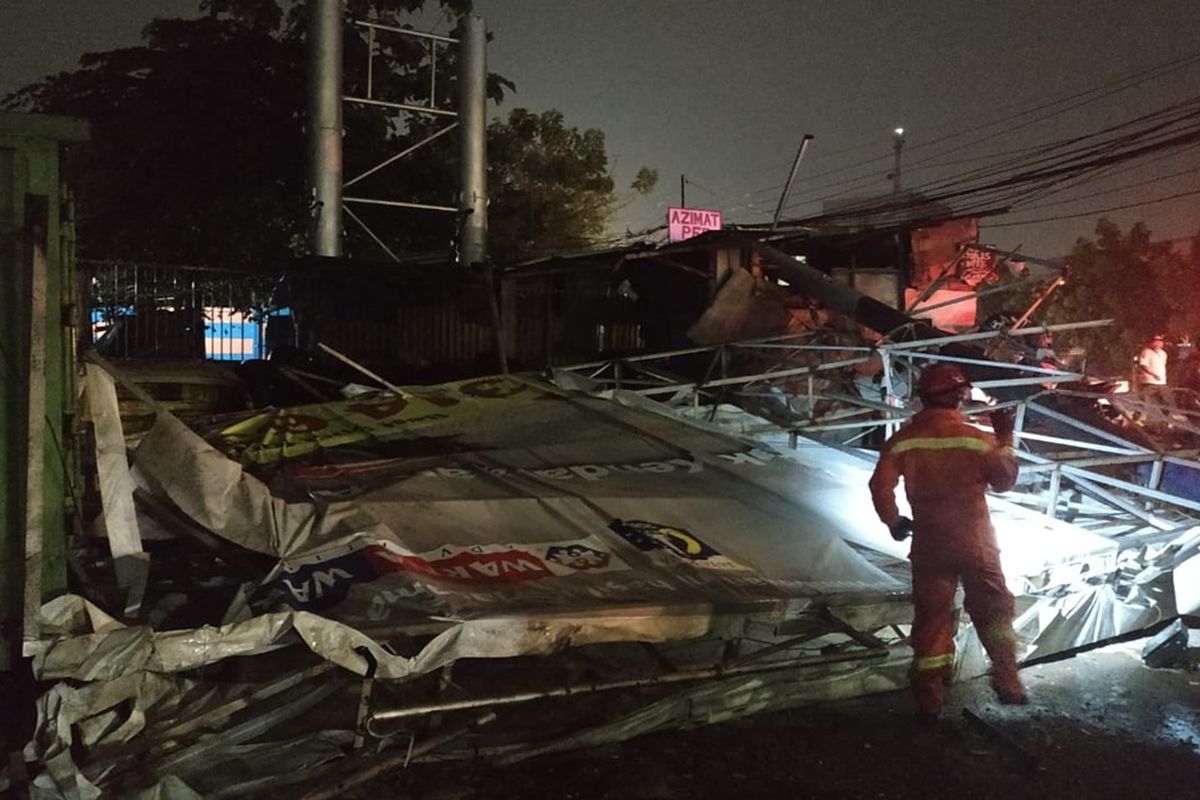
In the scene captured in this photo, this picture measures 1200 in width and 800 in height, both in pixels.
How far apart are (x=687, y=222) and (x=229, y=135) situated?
12.4 metres

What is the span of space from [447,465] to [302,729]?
86.0 inches

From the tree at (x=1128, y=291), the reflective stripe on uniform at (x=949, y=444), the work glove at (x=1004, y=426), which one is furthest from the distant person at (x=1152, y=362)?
the tree at (x=1128, y=291)

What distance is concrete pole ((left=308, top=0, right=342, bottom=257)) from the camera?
13.3m

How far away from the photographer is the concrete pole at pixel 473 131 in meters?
14.7

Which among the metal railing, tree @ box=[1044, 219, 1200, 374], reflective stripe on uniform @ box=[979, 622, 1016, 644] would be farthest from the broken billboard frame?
tree @ box=[1044, 219, 1200, 374]

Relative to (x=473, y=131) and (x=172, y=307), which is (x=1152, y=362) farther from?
(x=172, y=307)

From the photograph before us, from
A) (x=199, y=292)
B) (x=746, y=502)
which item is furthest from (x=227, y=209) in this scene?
(x=746, y=502)

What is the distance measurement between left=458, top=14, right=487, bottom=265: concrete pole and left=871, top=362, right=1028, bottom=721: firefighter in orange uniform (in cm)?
1057

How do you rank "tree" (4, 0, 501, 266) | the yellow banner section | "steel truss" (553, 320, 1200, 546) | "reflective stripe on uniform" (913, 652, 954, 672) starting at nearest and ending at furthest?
"reflective stripe on uniform" (913, 652, 954, 672) → the yellow banner section → "steel truss" (553, 320, 1200, 546) → "tree" (4, 0, 501, 266)

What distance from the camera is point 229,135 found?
54.7 feet

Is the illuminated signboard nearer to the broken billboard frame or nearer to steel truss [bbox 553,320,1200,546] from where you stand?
steel truss [bbox 553,320,1200,546]

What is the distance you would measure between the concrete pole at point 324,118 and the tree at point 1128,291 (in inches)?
1140

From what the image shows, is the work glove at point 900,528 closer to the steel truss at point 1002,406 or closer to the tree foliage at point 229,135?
the steel truss at point 1002,406

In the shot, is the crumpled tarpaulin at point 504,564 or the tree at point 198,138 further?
the tree at point 198,138
